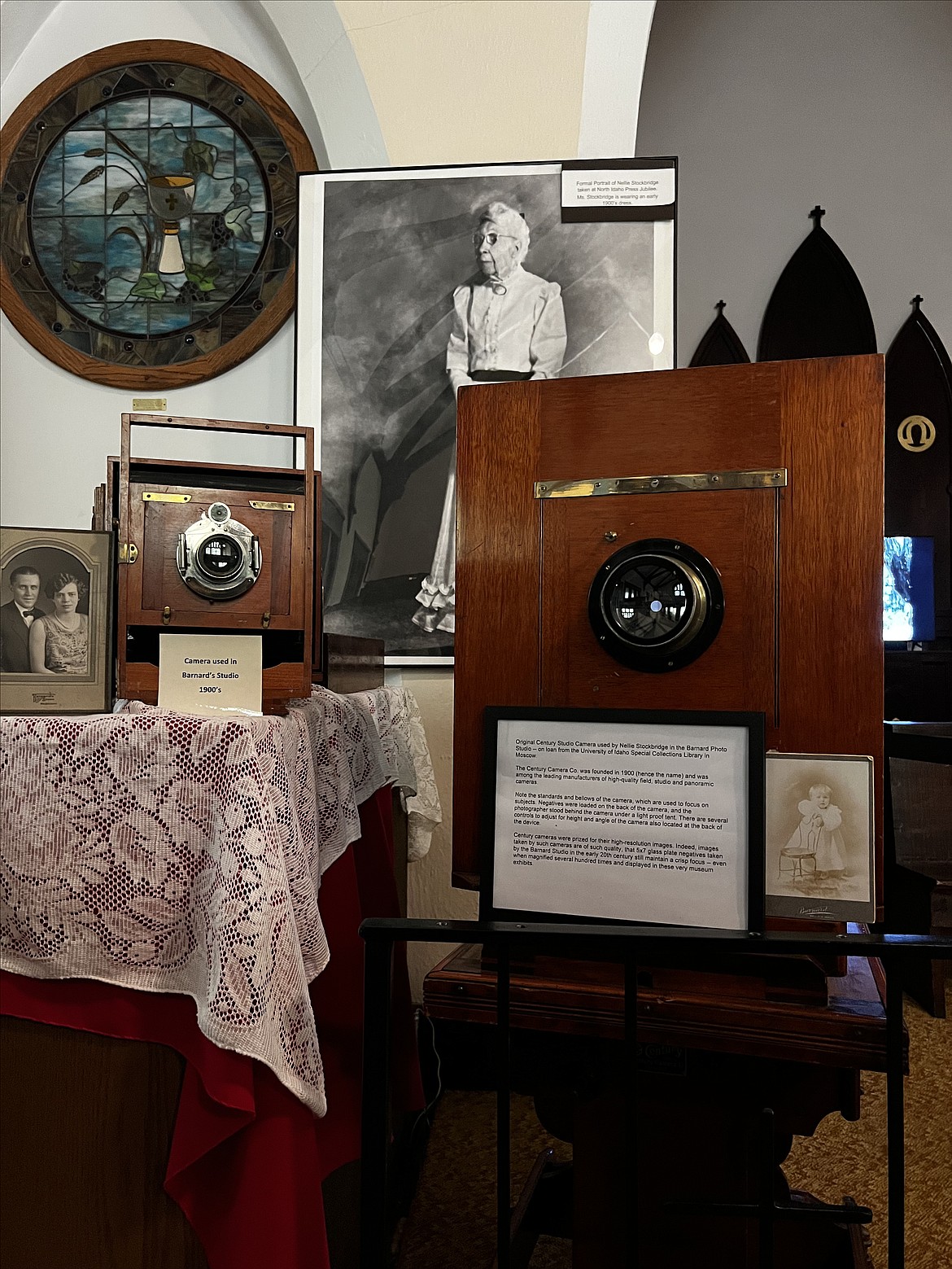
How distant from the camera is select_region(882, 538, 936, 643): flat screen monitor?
3965 mm

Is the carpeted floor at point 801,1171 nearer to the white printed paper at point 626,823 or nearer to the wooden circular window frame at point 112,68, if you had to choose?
the white printed paper at point 626,823

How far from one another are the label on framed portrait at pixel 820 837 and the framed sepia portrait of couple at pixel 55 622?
0.94 metres

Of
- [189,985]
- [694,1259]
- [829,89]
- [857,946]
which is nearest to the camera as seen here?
[857,946]

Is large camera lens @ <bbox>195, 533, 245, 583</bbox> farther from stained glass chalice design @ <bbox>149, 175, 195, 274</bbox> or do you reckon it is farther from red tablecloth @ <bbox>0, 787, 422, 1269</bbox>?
stained glass chalice design @ <bbox>149, 175, 195, 274</bbox>

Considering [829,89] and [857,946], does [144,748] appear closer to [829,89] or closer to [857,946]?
[857,946]

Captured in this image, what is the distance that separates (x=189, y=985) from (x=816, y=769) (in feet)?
2.81

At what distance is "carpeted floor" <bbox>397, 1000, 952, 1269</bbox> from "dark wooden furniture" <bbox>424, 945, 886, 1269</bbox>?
517 millimetres

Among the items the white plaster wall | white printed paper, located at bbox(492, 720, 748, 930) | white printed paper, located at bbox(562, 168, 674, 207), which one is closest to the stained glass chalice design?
the white plaster wall

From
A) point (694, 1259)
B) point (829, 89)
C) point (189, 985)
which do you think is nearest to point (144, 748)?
point (189, 985)

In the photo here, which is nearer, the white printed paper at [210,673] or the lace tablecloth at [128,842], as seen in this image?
the lace tablecloth at [128,842]

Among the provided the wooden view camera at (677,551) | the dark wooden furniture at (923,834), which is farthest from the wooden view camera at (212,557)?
the dark wooden furniture at (923,834)

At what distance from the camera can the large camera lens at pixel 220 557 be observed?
138 cm

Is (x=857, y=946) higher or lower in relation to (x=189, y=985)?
higher

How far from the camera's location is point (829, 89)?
4418 mm
